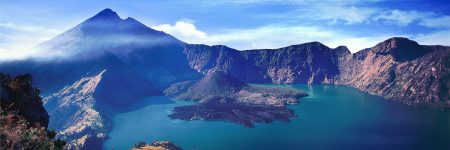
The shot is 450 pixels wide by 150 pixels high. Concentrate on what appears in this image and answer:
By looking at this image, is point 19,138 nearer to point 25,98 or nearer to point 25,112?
point 25,112

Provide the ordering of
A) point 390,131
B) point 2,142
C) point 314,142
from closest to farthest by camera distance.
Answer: point 2,142 → point 314,142 → point 390,131

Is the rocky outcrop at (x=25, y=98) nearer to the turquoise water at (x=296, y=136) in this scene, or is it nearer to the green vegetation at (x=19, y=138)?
the green vegetation at (x=19, y=138)

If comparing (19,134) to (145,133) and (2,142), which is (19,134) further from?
(145,133)

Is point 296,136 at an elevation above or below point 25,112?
below

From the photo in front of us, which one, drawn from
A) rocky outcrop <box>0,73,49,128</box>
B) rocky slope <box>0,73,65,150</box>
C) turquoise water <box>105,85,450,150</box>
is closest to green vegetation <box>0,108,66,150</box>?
rocky slope <box>0,73,65,150</box>

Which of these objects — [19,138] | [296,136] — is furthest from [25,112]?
[296,136]

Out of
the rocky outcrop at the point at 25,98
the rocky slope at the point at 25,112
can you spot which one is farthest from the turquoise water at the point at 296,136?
the rocky slope at the point at 25,112

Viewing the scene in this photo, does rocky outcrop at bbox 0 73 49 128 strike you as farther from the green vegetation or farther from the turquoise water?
the turquoise water

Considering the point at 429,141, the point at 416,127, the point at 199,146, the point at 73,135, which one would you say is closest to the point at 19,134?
the point at 199,146

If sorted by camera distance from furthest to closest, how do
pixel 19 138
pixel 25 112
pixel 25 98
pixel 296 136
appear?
1. pixel 296 136
2. pixel 25 98
3. pixel 25 112
4. pixel 19 138

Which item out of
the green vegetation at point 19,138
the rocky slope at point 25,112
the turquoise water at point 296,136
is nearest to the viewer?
the green vegetation at point 19,138

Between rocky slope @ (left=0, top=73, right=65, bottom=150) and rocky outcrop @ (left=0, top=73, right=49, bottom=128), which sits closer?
rocky slope @ (left=0, top=73, right=65, bottom=150)
